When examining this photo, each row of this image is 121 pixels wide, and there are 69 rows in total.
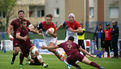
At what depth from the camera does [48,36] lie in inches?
725

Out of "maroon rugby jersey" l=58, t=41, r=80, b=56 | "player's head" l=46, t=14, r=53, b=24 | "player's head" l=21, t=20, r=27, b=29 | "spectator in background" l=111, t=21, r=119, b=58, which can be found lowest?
"spectator in background" l=111, t=21, r=119, b=58

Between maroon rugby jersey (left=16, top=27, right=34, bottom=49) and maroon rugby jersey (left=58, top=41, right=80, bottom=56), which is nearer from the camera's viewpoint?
maroon rugby jersey (left=58, top=41, right=80, bottom=56)

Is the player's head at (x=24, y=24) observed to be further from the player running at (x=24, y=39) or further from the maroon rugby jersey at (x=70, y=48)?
the maroon rugby jersey at (x=70, y=48)

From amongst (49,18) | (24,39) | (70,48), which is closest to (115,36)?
(49,18)

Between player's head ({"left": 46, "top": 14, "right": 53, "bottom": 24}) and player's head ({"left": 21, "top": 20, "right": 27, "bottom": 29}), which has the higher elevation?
player's head ({"left": 46, "top": 14, "right": 53, "bottom": 24})

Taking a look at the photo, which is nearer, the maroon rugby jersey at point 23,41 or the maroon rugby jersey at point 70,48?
the maroon rugby jersey at point 70,48

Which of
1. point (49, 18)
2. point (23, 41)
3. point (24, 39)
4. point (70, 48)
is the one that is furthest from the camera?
point (49, 18)

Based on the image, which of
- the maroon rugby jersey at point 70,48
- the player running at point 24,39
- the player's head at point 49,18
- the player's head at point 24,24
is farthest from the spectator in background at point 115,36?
the maroon rugby jersey at point 70,48

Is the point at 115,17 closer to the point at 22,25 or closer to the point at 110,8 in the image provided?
the point at 110,8

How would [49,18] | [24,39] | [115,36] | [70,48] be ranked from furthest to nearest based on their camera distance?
[115,36]
[49,18]
[24,39]
[70,48]

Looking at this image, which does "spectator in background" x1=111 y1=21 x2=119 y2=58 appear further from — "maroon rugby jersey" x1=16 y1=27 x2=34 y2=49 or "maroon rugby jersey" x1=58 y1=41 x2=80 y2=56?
"maroon rugby jersey" x1=58 y1=41 x2=80 y2=56

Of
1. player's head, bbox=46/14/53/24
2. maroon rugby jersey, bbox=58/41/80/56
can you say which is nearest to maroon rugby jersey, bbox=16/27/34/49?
player's head, bbox=46/14/53/24

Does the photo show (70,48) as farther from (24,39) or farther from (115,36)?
(115,36)

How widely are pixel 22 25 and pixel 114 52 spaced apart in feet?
33.7
